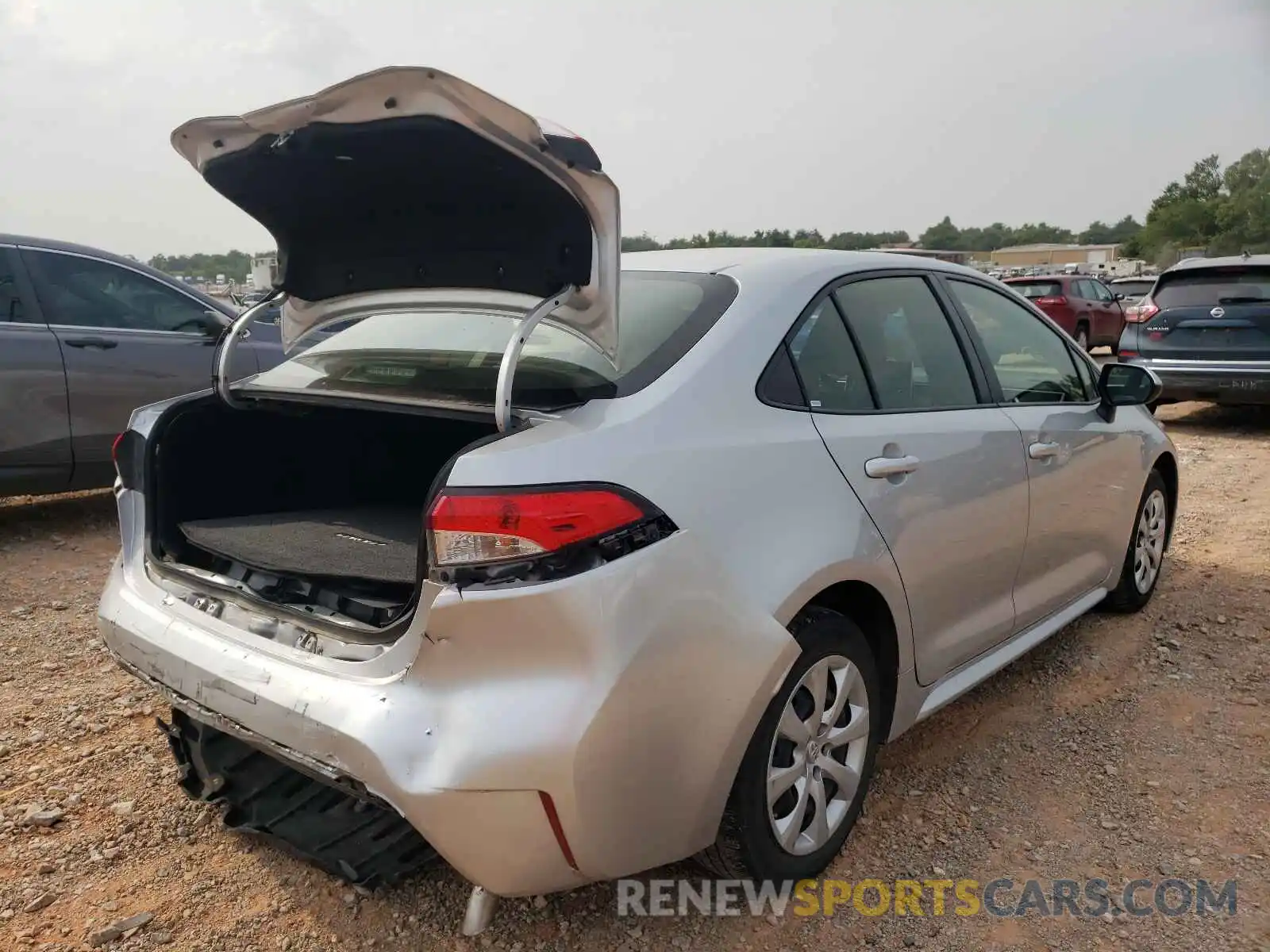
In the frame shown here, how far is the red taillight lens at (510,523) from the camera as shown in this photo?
5.98 ft

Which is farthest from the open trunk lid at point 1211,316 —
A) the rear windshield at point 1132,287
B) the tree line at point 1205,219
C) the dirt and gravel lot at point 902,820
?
the tree line at point 1205,219

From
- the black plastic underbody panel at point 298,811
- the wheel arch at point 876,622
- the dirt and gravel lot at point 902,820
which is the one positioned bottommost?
the dirt and gravel lot at point 902,820

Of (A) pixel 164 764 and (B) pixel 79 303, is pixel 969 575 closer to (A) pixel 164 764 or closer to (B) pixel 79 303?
(A) pixel 164 764

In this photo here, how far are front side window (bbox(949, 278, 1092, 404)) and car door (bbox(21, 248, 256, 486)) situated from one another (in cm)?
433

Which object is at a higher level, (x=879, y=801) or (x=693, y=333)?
(x=693, y=333)

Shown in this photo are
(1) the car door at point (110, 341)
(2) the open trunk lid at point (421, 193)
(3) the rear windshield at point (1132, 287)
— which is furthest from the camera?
(3) the rear windshield at point (1132, 287)

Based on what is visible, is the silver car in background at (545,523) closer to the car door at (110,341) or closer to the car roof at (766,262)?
the car roof at (766,262)

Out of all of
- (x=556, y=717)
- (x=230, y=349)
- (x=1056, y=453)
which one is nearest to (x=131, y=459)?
(x=230, y=349)

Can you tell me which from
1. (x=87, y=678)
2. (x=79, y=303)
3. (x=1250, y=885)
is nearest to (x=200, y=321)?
(x=79, y=303)

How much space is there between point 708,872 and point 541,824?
0.69m

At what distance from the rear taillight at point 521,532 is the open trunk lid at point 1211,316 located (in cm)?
849

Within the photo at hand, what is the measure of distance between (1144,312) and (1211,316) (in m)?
0.72

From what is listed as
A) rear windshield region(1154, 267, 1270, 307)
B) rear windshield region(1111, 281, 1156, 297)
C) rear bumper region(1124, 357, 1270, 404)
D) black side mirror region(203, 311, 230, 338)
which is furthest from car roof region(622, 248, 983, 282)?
rear windshield region(1111, 281, 1156, 297)

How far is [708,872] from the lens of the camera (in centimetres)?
235
